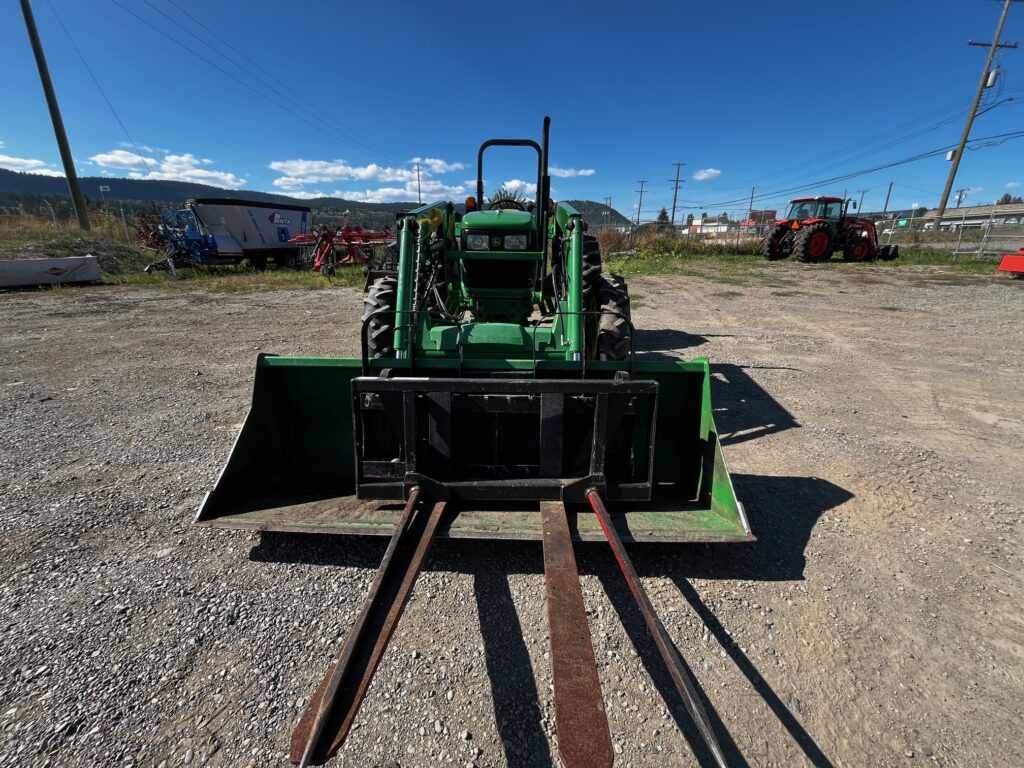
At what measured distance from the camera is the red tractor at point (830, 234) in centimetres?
2044

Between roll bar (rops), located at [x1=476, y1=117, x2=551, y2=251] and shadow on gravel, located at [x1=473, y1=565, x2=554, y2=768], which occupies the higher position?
roll bar (rops), located at [x1=476, y1=117, x2=551, y2=251]

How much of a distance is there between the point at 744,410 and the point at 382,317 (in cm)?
367

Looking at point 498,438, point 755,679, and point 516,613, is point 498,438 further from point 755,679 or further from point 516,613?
point 755,679

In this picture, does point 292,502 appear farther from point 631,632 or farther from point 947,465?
point 947,465

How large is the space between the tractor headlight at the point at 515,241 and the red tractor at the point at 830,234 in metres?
20.1

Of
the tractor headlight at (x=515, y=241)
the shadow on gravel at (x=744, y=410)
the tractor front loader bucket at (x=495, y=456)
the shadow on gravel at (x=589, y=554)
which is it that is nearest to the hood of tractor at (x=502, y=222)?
the tractor headlight at (x=515, y=241)

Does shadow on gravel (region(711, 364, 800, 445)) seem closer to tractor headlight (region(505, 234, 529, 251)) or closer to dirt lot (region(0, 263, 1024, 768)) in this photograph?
dirt lot (region(0, 263, 1024, 768))

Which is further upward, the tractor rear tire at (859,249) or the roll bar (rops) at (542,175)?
the roll bar (rops) at (542,175)

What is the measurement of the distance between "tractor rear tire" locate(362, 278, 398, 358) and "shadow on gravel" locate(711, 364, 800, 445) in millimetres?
2994

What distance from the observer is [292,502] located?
290cm

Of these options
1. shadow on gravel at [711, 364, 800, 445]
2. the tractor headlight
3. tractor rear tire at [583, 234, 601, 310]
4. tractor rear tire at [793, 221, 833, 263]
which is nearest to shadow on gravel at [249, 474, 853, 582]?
shadow on gravel at [711, 364, 800, 445]

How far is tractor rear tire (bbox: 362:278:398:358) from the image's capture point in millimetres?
3965

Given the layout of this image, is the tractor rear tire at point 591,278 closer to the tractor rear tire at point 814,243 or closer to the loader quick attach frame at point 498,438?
the loader quick attach frame at point 498,438

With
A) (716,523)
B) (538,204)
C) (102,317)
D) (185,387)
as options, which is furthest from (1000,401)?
(102,317)
